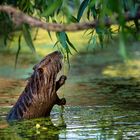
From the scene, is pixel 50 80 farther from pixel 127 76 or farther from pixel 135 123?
pixel 127 76

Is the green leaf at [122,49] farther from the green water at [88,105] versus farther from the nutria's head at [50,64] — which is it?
the nutria's head at [50,64]

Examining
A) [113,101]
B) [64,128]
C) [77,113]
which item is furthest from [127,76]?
[64,128]

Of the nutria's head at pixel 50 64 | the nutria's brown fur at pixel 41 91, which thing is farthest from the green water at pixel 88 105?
the nutria's head at pixel 50 64

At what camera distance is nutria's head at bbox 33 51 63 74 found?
6676mm

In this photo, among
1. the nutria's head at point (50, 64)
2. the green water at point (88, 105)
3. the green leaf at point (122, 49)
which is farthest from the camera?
the nutria's head at point (50, 64)

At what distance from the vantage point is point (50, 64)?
6.71 metres

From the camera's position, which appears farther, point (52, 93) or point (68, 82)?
point (68, 82)

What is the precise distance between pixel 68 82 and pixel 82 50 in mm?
5579

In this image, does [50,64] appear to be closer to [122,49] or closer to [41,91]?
[41,91]

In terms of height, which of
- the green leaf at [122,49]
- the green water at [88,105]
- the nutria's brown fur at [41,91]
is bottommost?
the green water at [88,105]

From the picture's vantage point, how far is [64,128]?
6219mm

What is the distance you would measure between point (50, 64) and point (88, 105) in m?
1.21

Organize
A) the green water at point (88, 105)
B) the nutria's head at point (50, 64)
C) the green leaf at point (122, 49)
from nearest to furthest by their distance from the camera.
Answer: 1. the green leaf at point (122, 49)
2. the green water at point (88, 105)
3. the nutria's head at point (50, 64)

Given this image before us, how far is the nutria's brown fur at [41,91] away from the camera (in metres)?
6.70
